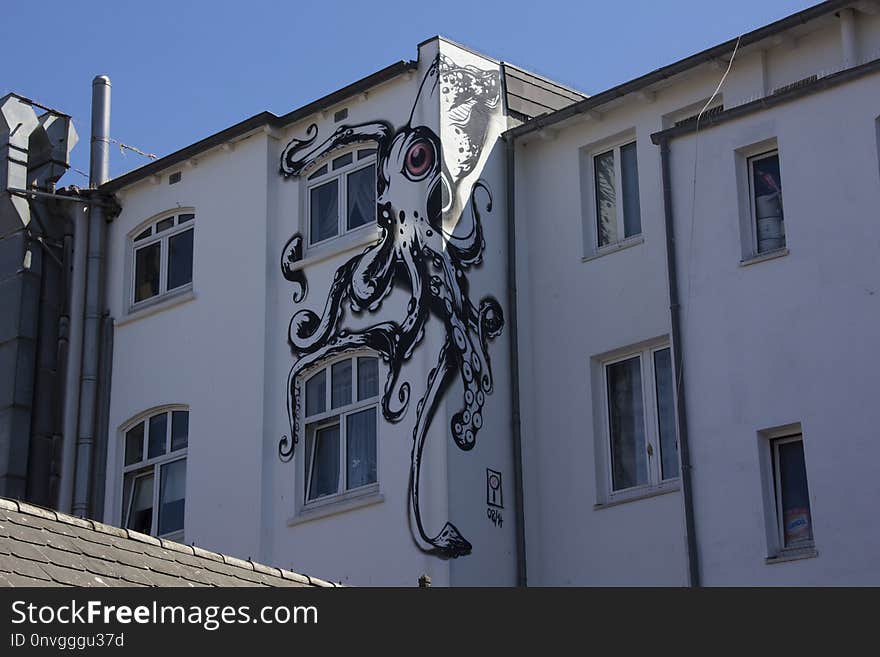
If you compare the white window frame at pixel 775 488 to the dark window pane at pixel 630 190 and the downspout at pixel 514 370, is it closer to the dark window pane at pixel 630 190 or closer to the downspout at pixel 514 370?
the downspout at pixel 514 370

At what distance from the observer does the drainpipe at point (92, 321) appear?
86.4ft

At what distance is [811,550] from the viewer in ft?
62.3

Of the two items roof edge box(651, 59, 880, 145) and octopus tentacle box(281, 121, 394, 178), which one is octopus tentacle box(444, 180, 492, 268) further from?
roof edge box(651, 59, 880, 145)

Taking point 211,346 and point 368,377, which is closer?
point 368,377

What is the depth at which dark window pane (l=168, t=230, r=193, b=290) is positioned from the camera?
87.2 ft

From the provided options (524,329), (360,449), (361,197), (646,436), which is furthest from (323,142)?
(646,436)

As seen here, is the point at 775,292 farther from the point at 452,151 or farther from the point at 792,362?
the point at 452,151

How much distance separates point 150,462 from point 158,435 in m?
0.38

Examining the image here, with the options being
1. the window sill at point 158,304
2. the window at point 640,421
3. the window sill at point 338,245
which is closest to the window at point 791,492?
the window at point 640,421

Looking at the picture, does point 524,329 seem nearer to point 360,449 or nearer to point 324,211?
point 360,449

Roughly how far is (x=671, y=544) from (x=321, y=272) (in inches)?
238

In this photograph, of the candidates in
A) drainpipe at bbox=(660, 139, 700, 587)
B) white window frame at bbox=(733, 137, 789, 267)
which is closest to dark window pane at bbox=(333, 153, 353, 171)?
drainpipe at bbox=(660, 139, 700, 587)

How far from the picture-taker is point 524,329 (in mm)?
23781
